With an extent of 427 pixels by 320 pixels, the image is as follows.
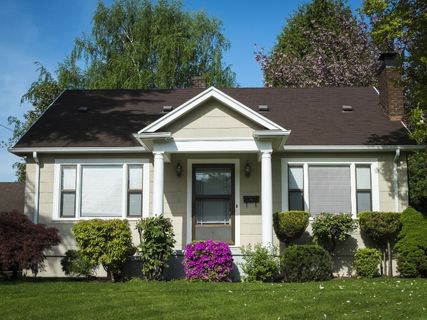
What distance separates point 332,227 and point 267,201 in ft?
6.16

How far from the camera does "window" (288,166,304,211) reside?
15.0m

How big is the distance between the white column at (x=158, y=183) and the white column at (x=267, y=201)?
2523mm

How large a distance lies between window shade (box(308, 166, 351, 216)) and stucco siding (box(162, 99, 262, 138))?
8.08 ft

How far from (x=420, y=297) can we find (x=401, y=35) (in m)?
6.89

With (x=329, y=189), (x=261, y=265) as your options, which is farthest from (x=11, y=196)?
(x=261, y=265)

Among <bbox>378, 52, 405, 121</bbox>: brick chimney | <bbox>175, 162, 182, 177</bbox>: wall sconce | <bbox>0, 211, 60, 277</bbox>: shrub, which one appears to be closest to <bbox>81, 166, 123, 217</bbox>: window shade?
<bbox>175, 162, 182, 177</bbox>: wall sconce

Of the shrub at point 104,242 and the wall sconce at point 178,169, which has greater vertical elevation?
the wall sconce at point 178,169

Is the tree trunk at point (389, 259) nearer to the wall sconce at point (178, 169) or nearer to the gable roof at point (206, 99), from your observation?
the gable roof at point (206, 99)

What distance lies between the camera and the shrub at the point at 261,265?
42.3 ft

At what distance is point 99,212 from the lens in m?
15.2

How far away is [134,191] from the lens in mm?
15258

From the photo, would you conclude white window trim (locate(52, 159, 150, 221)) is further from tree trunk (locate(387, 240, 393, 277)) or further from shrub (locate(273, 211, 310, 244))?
tree trunk (locate(387, 240, 393, 277))

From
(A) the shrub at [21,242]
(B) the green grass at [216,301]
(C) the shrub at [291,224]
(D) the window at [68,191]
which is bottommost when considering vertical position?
(B) the green grass at [216,301]

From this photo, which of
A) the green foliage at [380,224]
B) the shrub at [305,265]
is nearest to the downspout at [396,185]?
the green foliage at [380,224]
